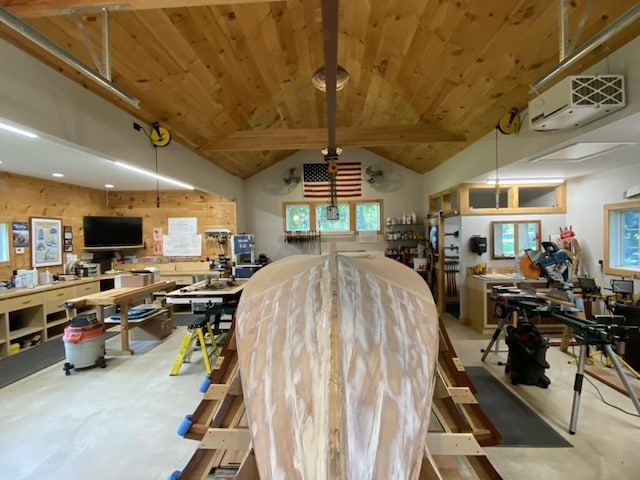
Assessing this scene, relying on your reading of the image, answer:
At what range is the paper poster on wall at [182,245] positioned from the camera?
6938 millimetres

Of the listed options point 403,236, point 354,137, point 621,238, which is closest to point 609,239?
point 621,238

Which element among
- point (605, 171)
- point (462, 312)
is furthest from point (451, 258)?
point (605, 171)

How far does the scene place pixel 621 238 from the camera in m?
4.19

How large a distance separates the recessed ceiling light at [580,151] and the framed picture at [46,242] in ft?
24.5

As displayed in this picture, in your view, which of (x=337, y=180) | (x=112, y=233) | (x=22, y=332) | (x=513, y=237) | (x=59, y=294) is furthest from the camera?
(x=337, y=180)

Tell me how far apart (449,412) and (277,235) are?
20.4 ft

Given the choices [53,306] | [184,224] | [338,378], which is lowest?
[53,306]

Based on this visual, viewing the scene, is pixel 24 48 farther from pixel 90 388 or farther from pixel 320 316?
pixel 90 388

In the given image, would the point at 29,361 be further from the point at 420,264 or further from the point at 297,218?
the point at 420,264

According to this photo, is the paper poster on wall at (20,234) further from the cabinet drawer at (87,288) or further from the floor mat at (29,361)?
the floor mat at (29,361)

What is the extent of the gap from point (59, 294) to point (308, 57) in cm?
528

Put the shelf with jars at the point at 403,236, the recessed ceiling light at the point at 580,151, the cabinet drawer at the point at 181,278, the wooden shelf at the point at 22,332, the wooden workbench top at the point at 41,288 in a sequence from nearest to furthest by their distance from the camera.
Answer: the recessed ceiling light at the point at 580,151 → the wooden workbench top at the point at 41,288 → the wooden shelf at the point at 22,332 → the cabinet drawer at the point at 181,278 → the shelf with jars at the point at 403,236

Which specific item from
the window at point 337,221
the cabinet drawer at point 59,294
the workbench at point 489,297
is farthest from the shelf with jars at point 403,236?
the cabinet drawer at point 59,294

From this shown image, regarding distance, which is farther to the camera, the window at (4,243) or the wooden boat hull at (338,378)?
the window at (4,243)
